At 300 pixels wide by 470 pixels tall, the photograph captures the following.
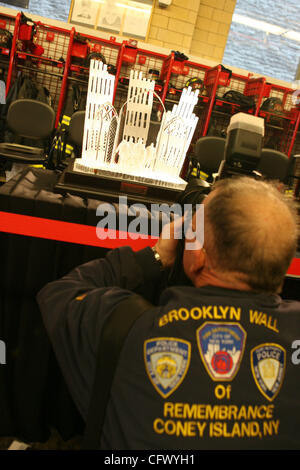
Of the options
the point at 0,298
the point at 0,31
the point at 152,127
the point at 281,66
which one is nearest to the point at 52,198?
the point at 0,298

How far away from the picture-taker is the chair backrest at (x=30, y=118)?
423 cm

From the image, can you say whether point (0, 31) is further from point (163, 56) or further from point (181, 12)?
point (181, 12)

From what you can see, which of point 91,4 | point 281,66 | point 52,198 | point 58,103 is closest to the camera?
point 52,198

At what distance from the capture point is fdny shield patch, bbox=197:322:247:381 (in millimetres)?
752

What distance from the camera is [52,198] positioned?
1512 millimetres

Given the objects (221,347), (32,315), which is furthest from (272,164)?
(221,347)

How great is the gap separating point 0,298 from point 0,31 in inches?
195

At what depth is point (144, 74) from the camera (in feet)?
Answer: 20.1

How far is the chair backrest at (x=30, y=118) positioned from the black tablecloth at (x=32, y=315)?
9.51 feet

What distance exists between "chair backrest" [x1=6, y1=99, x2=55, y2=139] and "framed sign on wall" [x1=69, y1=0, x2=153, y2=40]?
324cm

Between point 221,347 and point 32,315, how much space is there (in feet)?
3.16
